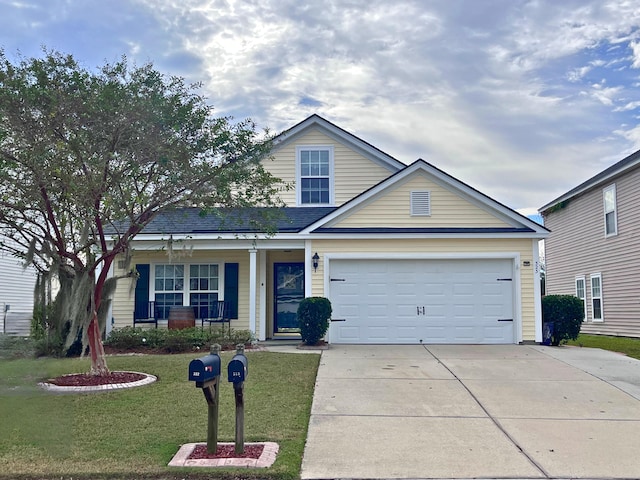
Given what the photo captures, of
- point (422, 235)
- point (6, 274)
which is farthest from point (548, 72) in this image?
point (6, 274)

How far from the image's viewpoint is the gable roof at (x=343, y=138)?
16.4m

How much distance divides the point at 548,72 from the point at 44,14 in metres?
11.5

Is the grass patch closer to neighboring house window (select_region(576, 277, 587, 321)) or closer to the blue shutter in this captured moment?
neighboring house window (select_region(576, 277, 587, 321))

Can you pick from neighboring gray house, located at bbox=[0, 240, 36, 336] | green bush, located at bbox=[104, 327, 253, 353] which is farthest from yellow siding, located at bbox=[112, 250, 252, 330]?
neighboring gray house, located at bbox=[0, 240, 36, 336]

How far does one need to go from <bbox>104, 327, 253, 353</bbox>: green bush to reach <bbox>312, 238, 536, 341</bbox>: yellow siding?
2.26m

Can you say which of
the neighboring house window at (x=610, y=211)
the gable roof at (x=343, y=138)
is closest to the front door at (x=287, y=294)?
the gable roof at (x=343, y=138)

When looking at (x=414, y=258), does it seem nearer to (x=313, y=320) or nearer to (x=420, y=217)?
(x=420, y=217)

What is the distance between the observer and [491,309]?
13688mm

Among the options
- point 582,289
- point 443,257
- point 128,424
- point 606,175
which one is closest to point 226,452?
point 128,424

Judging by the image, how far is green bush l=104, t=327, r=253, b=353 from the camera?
12.6 metres

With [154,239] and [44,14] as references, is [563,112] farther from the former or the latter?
[44,14]

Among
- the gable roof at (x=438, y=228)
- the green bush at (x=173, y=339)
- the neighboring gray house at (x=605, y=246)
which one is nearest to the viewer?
the green bush at (x=173, y=339)

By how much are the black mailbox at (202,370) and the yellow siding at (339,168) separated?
11366 mm

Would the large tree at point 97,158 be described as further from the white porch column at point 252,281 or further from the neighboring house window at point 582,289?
the neighboring house window at point 582,289
